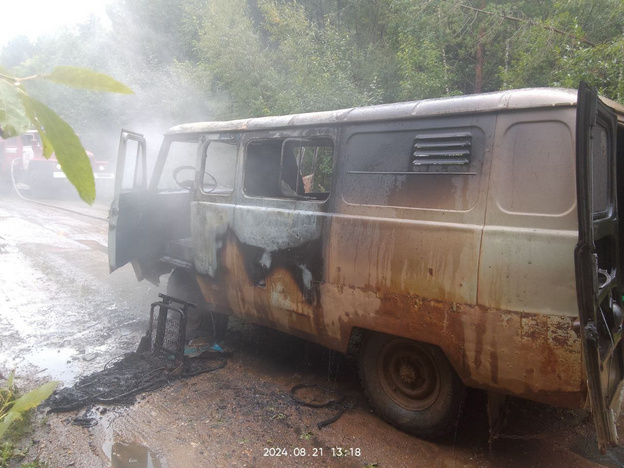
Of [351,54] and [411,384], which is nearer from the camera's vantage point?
[411,384]

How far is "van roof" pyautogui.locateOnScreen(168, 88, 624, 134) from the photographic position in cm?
257

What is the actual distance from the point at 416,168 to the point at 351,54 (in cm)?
907

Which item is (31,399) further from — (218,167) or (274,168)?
(218,167)

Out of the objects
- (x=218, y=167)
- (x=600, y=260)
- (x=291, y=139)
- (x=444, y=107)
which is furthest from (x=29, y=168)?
(x=600, y=260)

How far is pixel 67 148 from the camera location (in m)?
0.62

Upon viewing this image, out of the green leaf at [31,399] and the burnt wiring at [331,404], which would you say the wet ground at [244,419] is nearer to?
the burnt wiring at [331,404]

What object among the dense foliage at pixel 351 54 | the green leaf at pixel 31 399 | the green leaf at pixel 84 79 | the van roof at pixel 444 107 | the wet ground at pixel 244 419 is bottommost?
the wet ground at pixel 244 419

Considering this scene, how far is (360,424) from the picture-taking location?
3.46m

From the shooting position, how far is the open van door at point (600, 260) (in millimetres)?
2238

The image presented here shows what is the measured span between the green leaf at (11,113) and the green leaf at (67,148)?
21 millimetres

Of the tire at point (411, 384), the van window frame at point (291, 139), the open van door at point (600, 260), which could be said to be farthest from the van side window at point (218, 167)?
the open van door at point (600, 260)

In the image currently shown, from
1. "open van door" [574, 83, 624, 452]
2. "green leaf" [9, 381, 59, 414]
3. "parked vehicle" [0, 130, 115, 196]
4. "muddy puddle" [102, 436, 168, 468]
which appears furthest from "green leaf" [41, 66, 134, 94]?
"parked vehicle" [0, 130, 115, 196]

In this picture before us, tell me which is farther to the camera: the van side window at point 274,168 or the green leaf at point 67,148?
the van side window at point 274,168

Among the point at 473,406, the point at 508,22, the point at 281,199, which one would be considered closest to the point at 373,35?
the point at 508,22
